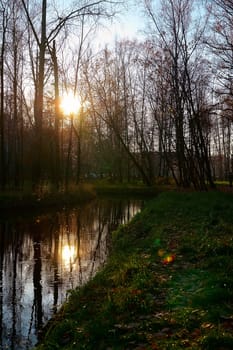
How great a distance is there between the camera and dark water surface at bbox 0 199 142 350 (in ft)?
20.4

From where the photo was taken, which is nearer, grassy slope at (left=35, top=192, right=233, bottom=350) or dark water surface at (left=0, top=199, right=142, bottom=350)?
grassy slope at (left=35, top=192, right=233, bottom=350)

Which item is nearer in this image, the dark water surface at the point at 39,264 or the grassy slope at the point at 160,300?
the grassy slope at the point at 160,300

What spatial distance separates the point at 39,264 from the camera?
9977 mm

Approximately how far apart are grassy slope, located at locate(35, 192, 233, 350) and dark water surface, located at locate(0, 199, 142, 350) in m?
0.64

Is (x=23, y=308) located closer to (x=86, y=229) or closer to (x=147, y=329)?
(x=147, y=329)

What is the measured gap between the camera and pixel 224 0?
15.2 meters

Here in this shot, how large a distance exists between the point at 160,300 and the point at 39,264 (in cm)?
538

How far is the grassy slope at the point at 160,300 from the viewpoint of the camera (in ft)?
13.8

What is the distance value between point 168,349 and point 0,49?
24706 millimetres

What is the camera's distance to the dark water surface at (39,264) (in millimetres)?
6227

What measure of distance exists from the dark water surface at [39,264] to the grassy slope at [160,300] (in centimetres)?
64

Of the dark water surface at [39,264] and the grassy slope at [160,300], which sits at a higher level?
the grassy slope at [160,300]

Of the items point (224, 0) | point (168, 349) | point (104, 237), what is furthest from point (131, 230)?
point (224, 0)

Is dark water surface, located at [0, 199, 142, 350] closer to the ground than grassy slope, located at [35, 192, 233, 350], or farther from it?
closer to the ground
